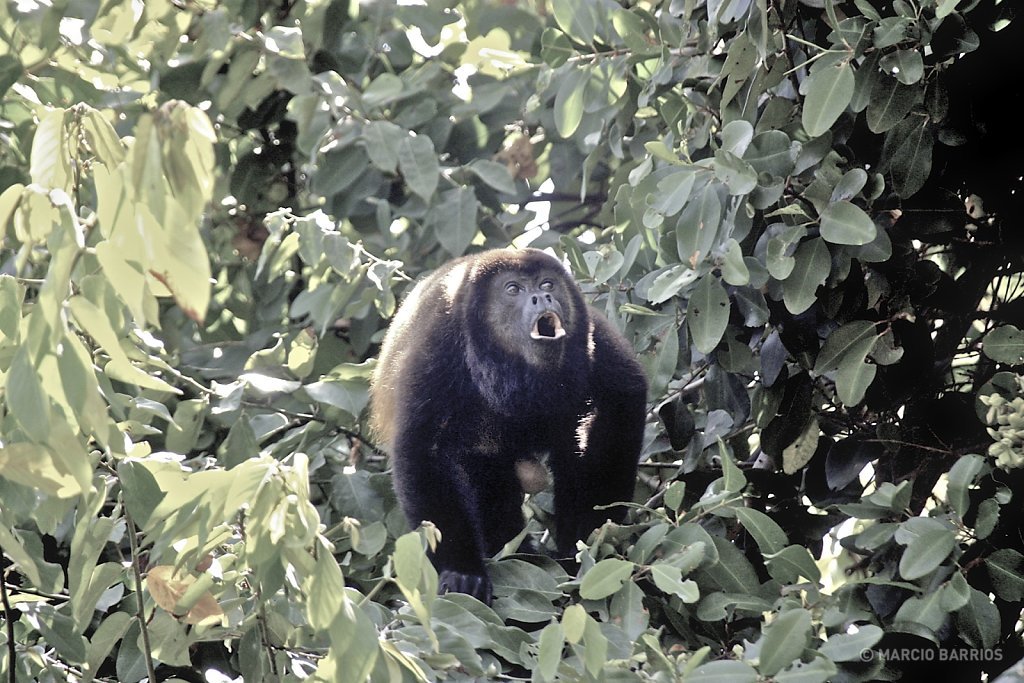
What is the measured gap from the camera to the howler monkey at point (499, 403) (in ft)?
11.3

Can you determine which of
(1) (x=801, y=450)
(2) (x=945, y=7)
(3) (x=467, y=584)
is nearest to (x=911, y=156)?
(2) (x=945, y=7)

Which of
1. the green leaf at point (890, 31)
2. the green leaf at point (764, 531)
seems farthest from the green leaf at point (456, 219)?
the green leaf at point (764, 531)

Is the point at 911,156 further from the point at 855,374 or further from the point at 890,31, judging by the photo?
the point at 855,374

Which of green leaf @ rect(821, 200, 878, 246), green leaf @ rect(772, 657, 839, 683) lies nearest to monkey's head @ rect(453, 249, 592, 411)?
green leaf @ rect(821, 200, 878, 246)

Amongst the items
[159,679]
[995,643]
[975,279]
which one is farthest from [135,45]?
[995,643]

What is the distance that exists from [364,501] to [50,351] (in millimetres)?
1997

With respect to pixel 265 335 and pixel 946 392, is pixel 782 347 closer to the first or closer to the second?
pixel 946 392

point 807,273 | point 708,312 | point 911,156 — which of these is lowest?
point 708,312

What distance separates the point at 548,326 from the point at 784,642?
82.4 inches

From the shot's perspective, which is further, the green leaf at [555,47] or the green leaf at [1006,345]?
the green leaf at [555,47]

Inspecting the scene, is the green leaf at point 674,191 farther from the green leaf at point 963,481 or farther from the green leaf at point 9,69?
the green leaf at point 9,69

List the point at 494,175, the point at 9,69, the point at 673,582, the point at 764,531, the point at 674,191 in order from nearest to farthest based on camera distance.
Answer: the point at 673,582 → the point at 764,531 → the point at 674,191 → the point at 9,69 → the point at 494,175

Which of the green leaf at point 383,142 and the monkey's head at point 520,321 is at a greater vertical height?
the green leaf at point 383,142

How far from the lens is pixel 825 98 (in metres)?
2.62
